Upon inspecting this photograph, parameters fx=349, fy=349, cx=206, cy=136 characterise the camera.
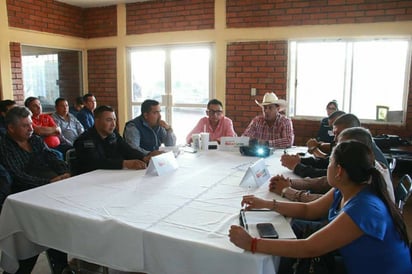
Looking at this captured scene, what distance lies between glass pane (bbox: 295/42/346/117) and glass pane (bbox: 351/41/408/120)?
0.19 m

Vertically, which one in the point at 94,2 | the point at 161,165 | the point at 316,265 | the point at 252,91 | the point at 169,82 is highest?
the point at 94,2

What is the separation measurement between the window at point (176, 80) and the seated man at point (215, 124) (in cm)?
136

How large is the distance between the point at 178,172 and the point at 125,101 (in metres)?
3.69

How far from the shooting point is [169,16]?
5289mm

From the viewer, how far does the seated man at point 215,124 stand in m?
3.87

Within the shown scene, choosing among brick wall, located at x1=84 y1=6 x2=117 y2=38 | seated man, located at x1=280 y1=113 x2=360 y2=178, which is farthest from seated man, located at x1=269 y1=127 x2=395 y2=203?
brick wall, located at x1=84 y1=6 x2=117 y2=38

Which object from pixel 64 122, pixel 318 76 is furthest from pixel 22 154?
pixel 318 76

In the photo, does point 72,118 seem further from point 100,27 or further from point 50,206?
point 50,206

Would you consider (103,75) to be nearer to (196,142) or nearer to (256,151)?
(196,142)

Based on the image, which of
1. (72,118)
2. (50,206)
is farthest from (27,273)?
(72,118)

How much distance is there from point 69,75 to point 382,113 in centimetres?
481

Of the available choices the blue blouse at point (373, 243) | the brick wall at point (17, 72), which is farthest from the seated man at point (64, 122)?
the blue blouse at point (373, 243)

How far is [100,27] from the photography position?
580 cm

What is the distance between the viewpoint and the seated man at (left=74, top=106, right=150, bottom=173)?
2.47m
